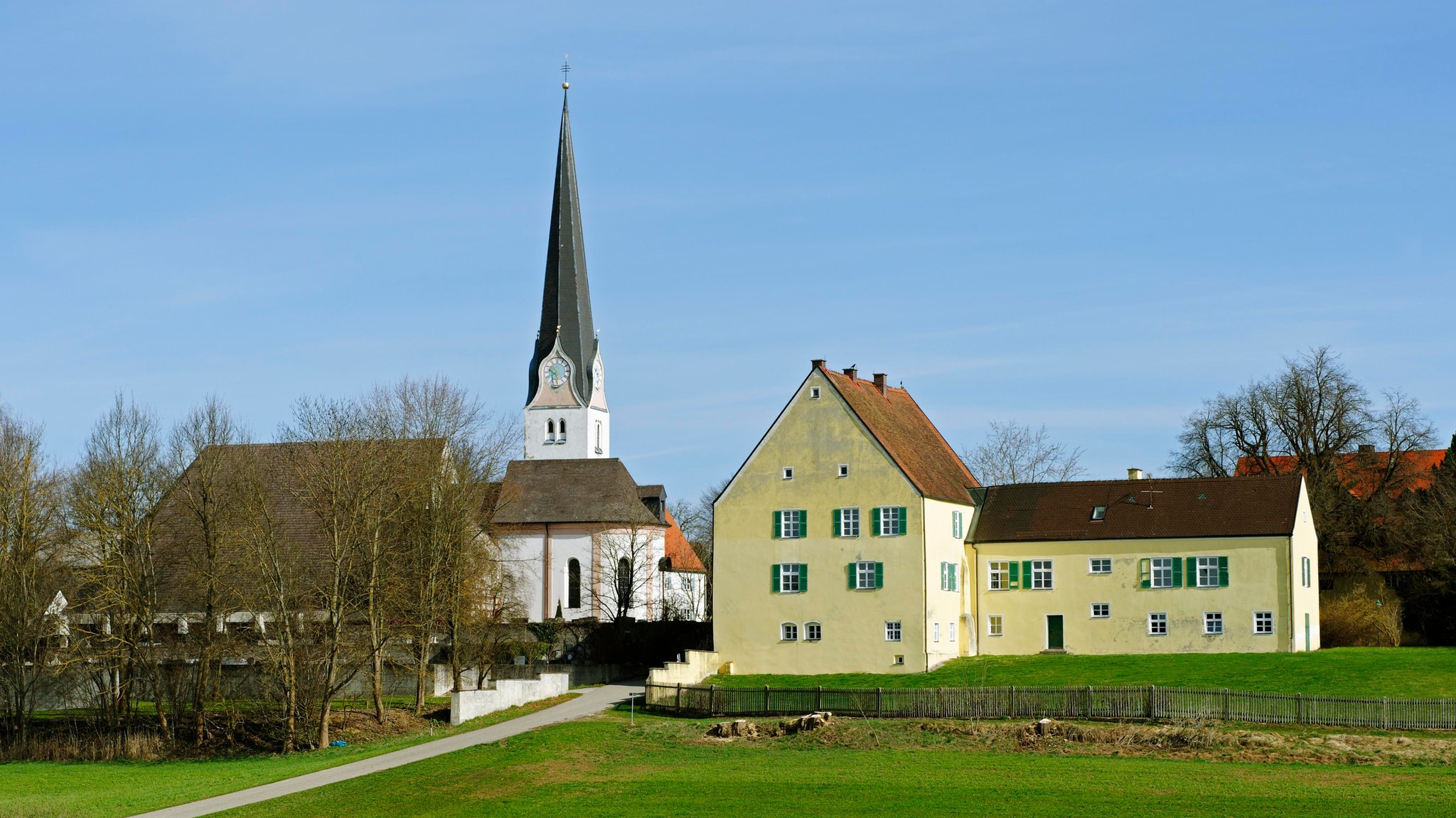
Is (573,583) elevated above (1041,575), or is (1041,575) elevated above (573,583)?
(1041,575)

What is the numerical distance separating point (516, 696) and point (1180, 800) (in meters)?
24.0

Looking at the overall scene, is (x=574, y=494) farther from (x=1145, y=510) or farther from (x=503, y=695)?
(x=1145, y=510)

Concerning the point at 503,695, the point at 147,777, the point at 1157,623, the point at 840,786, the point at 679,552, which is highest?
the point at 679,552

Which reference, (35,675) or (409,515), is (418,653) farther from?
(35,675)

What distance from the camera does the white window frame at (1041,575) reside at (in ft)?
172

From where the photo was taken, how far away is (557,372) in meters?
108

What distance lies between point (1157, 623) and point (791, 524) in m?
12.5

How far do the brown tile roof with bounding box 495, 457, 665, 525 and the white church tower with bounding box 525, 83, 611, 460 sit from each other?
31358mm

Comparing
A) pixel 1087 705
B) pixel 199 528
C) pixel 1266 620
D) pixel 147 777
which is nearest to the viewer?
pixel 1087 705

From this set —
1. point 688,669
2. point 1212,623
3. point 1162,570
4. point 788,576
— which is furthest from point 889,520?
point 1212,623

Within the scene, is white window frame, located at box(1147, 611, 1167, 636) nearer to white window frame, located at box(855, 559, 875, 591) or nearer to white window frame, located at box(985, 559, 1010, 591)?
white window frame, located at box(985, 559, 1010, 591)

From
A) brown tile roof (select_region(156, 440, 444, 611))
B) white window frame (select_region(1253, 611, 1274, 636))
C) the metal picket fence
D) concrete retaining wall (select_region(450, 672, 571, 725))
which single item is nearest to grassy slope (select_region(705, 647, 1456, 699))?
white window frame (select_region(1253, 611, 1274, 636))

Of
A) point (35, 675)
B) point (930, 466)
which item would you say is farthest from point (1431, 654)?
point (35, 675)

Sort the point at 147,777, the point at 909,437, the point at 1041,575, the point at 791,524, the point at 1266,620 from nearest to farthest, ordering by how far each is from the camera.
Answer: the point at 147,777
the point at 1266,620
the point at 791,524
the point at 1041,575
the point at 909,437
